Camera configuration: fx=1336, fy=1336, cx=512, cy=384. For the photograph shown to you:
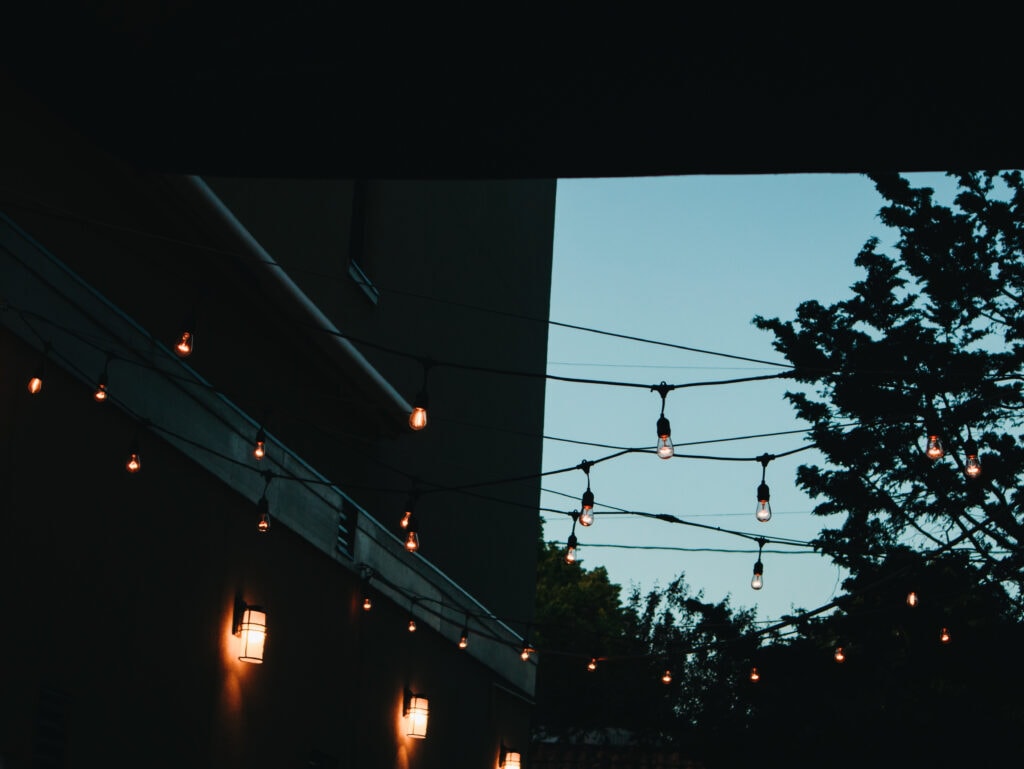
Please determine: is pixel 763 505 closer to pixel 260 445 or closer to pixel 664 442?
pixel 664 442

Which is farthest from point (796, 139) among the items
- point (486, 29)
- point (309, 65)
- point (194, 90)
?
point (194, 90)

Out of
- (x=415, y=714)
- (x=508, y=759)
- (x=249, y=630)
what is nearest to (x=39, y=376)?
(x=249, y=630)

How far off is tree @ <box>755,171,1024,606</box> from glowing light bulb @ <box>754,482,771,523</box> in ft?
28.2

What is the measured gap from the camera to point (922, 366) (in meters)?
18.0

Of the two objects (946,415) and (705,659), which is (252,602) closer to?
(946,415)

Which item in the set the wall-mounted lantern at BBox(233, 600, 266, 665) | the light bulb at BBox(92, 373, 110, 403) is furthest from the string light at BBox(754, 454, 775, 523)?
the light bulb at BBox(92, 373, 110, 403)

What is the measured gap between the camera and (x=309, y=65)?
673cm

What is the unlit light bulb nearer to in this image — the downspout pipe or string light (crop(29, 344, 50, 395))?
the downspout pipe

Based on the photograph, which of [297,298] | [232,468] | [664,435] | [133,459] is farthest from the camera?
[297,298]

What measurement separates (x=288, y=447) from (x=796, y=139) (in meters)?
5.24

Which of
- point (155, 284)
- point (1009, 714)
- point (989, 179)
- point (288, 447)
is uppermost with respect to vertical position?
point (989, 179)

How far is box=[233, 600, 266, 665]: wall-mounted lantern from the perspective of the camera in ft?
31.0

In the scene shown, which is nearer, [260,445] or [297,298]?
[260,445]

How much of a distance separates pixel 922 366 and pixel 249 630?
11.4m
